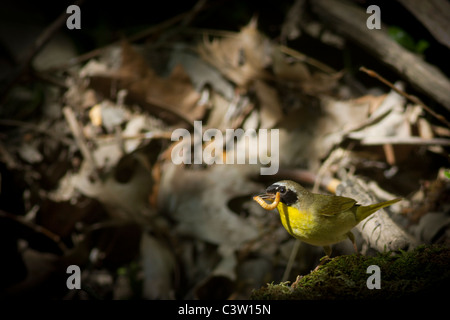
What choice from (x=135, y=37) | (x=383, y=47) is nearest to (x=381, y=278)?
(x=383, y=47)

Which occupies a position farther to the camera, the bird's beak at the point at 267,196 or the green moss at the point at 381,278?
the bird's beak at the point at 267,196

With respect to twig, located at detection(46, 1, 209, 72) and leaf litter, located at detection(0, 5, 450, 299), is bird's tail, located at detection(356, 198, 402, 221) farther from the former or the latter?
twig, located at detection(46, 1, 209, 72)

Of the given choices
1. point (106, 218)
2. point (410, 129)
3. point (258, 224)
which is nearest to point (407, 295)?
point (258, 224)

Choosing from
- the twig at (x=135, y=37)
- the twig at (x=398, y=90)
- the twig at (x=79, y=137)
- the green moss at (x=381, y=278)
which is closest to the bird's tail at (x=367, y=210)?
the green moss at (x=381, y=278)

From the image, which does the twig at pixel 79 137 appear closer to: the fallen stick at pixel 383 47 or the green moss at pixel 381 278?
the green moss at pixel 381 278
